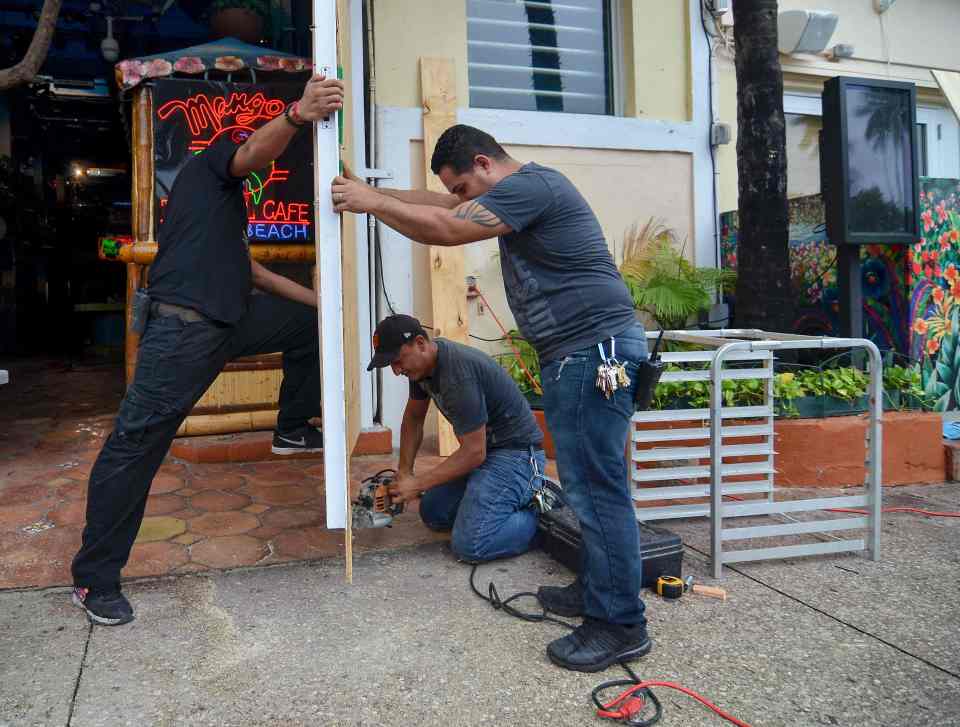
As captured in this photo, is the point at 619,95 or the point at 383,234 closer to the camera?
the point at 383,234

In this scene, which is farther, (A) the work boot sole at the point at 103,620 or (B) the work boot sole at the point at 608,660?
(A) the work boot sole at the point at 103,620

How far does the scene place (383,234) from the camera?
240 inches

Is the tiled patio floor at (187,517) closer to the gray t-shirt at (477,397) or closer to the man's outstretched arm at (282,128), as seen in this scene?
the gray t-shirt at (477,397)

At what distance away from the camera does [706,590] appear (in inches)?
136

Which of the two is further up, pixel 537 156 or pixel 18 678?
pixel 537 156

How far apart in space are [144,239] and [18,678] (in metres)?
3.87

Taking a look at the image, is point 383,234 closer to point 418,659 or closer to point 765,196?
point 765,196

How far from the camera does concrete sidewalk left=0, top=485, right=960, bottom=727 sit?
2506 millimetres

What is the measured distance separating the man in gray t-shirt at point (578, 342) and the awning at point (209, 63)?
3.73m

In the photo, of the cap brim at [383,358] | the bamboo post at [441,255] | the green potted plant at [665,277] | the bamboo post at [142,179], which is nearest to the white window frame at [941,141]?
the green potted plant at [665,277]

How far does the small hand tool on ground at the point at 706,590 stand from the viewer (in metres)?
3.42

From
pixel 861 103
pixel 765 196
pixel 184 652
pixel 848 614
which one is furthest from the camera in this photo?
pixel 765 196

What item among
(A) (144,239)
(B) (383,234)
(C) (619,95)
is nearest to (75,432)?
(A) (144,239)

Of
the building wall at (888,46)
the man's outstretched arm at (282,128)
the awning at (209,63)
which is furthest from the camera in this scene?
the building wall at (888,46)
